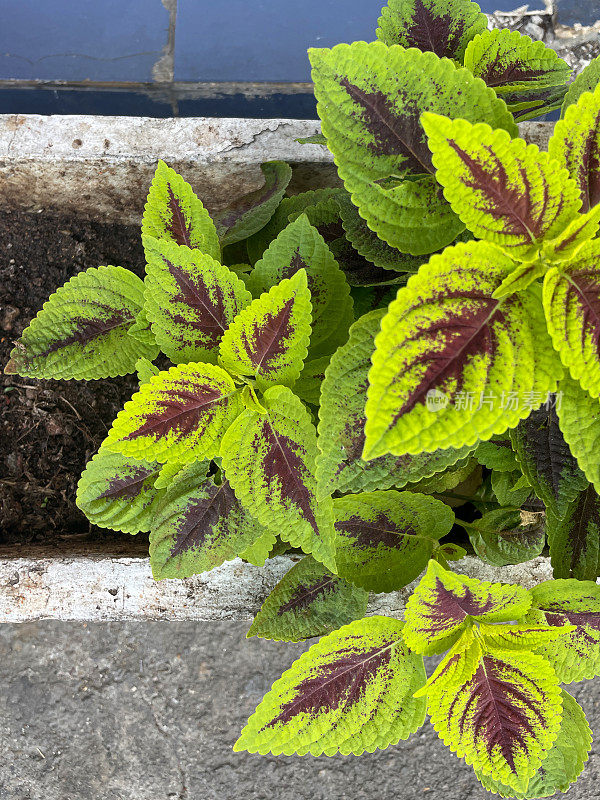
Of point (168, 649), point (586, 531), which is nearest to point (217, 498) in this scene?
point (586, 531)

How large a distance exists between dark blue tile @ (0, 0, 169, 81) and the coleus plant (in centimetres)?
104

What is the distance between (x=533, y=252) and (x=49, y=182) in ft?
3.47

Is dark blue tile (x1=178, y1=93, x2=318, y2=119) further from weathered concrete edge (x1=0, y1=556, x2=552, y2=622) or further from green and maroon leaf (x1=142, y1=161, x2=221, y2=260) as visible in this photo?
weathered concrete edge (x1=0, y1=556, x2=552, y2=622)

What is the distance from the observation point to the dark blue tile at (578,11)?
2.01 metres

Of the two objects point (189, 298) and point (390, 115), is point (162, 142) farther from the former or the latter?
point (390, 115)

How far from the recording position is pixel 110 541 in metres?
1.47

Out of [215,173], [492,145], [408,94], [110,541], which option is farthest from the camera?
[110,541]

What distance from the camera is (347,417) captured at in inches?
30.4

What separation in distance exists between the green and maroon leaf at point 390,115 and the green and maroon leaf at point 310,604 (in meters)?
0.58

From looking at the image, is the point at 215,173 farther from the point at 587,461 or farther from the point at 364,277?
the point at 587,461

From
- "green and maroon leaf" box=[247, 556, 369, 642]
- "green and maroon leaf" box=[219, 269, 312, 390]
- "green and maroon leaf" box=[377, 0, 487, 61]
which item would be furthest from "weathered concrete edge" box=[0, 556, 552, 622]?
"green and maroon leaf" box=[377, 0, 487, 61]

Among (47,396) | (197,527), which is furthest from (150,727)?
(197,527)

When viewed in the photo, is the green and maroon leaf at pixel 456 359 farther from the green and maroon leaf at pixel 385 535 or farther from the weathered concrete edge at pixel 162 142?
the weathered concrete edge at pixel 162 142

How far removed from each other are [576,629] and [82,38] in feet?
6.50
